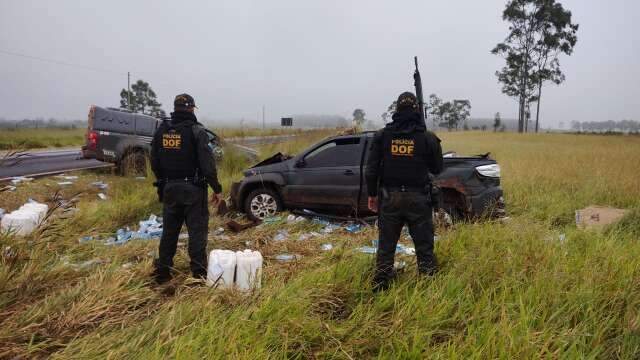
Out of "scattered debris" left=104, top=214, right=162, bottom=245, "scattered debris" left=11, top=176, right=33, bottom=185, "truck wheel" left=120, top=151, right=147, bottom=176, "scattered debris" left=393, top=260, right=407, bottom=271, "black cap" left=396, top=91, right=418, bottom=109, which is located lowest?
"scattered debris" left=104, top=214, right=162, bottom=245

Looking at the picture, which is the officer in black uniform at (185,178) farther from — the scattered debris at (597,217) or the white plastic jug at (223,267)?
the scattered debris at (597,217)

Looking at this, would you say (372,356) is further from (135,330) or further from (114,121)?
(114,121)

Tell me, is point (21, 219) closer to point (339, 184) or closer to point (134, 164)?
point (339, 184)

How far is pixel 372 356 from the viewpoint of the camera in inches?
94.1

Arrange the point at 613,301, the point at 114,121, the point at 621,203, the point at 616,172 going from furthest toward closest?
1. the point at 114,121
2. the point at 616,172
3. the point at 621,203
4. the point at 613,301

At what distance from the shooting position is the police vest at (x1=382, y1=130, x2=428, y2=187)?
134 inches

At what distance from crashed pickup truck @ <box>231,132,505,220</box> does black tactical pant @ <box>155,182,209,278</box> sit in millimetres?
2551

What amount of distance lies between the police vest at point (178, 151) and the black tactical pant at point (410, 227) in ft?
6.12

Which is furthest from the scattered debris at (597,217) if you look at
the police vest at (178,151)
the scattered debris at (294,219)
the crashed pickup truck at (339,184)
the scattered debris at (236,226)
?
the police vest at (178,151)

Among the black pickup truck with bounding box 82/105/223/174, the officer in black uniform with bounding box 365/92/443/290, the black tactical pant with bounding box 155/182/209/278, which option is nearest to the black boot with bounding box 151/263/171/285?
the black tactical pant with bounding box 155/182/209/278

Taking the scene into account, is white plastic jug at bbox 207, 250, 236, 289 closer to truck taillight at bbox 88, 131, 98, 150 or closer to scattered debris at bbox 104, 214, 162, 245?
scattered debris at bbox 104, 214, 162, 245

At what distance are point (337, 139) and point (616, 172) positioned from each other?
27.0 feet

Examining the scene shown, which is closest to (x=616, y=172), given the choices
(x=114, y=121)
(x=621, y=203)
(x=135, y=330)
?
(x=621, y=203)

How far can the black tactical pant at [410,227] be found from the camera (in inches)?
133
